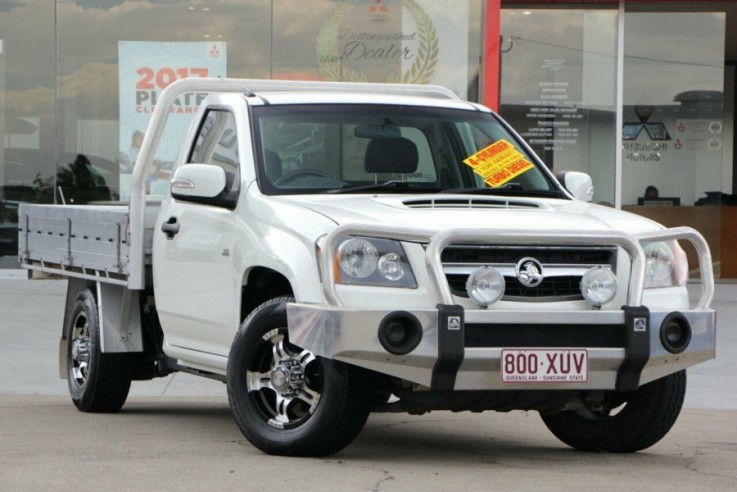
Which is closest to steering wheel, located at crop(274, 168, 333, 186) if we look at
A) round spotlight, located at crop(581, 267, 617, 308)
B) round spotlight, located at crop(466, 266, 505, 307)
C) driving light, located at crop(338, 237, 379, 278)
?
driving light, located at crop(338, 237, 379, 278)

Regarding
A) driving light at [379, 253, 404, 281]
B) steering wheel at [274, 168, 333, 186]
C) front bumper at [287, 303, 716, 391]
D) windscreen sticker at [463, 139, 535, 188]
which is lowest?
front bumper at [287, 303, 716, 391]

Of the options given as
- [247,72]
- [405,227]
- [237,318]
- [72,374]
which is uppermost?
[247,72]

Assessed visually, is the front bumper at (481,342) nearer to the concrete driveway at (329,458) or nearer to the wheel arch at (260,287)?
the concrete driveway at (329,458)

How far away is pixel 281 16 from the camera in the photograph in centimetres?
1788

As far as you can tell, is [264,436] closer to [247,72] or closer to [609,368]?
[609,368]

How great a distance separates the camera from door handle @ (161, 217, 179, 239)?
7.59m

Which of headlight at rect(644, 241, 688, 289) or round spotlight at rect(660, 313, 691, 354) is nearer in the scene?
round spotlight at rect(660, 313, 691, 354)

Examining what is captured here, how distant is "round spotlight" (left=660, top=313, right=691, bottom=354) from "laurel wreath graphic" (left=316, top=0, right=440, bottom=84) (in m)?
11.7

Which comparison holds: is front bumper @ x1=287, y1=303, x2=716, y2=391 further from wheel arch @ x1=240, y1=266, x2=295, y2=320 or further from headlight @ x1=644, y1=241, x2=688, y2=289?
wheel arch @ x1=240, y1=266, x2=295, y2=320

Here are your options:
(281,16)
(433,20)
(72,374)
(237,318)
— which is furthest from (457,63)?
(237,318)

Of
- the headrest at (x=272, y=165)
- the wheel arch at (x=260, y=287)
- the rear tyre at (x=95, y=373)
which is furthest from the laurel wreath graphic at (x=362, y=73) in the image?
the wheel arch at (x=260, y=287)

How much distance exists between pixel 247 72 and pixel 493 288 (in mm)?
12108

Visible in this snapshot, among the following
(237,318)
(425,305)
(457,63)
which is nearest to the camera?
(425,305)

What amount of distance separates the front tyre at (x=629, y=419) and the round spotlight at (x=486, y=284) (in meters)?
1.11
